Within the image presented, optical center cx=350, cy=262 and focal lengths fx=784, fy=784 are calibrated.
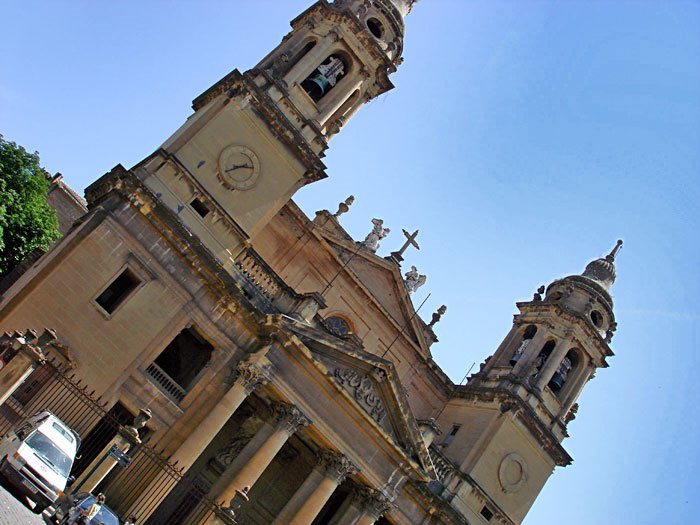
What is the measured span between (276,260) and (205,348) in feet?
17.7

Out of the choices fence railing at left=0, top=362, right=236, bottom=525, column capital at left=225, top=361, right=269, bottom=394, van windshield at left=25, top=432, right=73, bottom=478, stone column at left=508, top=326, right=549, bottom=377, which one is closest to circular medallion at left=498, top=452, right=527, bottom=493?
stone column at left=508, top=326, right=549, bottom=377

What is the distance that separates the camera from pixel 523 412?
2939 centimetres

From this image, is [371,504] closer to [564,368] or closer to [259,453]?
[259,453]

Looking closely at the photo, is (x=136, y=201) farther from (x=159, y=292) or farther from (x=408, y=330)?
(x=408, y=330)

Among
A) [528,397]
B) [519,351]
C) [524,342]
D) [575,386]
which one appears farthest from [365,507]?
[575,386]

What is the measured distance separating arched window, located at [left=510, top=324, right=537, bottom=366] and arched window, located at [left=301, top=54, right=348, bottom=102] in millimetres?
12746

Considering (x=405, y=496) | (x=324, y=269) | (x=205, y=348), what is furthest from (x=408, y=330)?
(x=205, y=348)

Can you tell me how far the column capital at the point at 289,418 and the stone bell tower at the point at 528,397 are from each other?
24.2ft

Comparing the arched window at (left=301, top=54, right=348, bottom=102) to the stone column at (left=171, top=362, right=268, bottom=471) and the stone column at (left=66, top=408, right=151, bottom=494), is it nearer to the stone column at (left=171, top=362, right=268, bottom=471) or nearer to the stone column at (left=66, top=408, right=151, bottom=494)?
the stone column at (left=171, top=362, right=268, bottom=471)

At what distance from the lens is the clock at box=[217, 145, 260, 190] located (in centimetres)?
2508

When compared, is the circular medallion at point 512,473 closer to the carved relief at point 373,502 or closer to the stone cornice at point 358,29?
the carved relief at point 373,502

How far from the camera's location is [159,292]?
22703 millimetres

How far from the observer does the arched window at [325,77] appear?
2812 centimetres

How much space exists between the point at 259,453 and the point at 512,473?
36.6 ft
